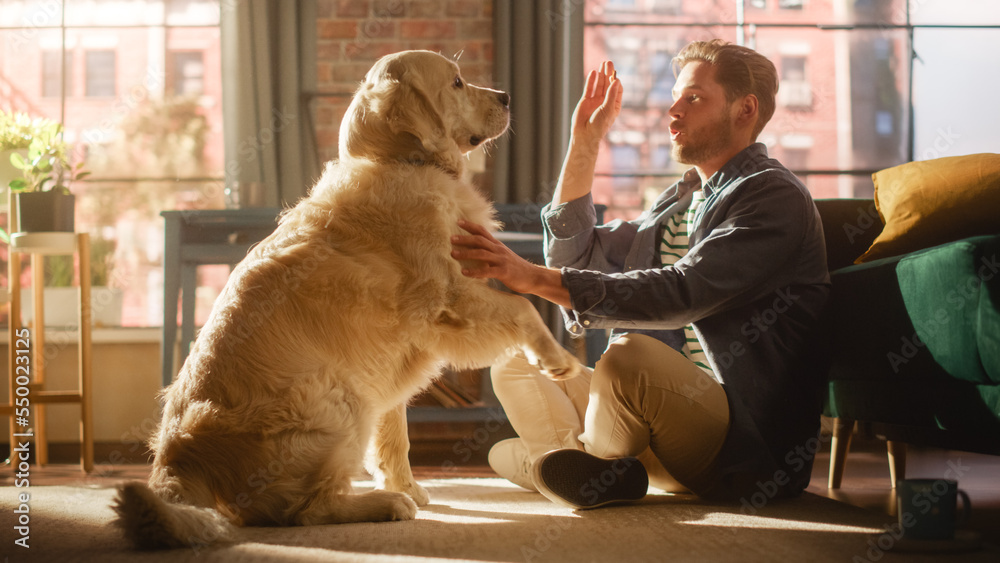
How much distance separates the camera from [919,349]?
179cm

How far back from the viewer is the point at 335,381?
1643 millimetres

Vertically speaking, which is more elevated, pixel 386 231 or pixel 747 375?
pixel 386 231

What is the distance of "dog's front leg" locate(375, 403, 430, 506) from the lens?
1995 millimetres

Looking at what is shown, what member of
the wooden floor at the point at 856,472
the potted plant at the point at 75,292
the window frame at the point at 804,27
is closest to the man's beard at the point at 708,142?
the wooden floor at the point at 856,472

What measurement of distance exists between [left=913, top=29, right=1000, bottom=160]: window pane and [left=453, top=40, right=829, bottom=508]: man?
2529mm

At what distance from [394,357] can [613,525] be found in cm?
60

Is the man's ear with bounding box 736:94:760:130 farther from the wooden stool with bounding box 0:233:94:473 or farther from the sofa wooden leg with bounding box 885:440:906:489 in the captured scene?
the wooden stool with bounding box 0:233:94:473

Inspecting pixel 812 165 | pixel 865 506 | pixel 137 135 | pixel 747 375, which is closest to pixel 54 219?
pixel 137 135

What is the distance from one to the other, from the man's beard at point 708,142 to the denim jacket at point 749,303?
0.33ft

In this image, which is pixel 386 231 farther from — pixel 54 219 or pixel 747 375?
pixel 54 219

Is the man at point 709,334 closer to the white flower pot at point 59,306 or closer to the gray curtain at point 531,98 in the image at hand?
the gray curtain at point 531,98

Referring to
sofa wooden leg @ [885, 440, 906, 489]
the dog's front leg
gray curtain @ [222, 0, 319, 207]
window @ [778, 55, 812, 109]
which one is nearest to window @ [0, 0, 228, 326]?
gray curtain @ [222, 0, 319, 207]

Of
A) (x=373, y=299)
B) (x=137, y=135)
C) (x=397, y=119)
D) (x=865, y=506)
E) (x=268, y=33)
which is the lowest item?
(x=865, y=506)

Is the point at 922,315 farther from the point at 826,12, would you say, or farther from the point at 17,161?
the point at 17,161
